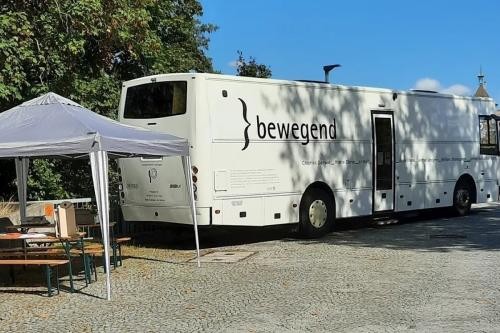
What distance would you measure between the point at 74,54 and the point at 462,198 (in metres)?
10.8

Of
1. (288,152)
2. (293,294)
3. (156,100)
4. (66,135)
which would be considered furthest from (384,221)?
(66,135)

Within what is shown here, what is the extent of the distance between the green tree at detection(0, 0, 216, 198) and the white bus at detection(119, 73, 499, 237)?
1.75m

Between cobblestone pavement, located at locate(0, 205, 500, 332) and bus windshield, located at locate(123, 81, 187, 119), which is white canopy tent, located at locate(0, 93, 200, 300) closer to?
cobblestone pavement, located at locate(0, 205, 500, 332)

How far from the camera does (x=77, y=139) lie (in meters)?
7.99

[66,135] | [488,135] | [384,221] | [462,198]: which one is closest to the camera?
[66,135]

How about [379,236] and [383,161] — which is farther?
[383,161]

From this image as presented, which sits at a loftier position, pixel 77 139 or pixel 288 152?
pixel 77 139

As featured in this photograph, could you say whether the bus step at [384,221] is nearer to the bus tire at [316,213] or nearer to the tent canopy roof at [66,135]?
the bus tire at [316,213]

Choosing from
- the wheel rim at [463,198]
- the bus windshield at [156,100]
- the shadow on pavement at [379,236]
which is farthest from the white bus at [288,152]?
the shadow on pavement at [379,236]

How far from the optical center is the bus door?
14.7 meters

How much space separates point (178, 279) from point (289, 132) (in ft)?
15.8

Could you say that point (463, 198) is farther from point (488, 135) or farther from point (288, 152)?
point (288, 152)

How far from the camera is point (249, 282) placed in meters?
8.81

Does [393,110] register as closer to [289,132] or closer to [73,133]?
[289,132]
